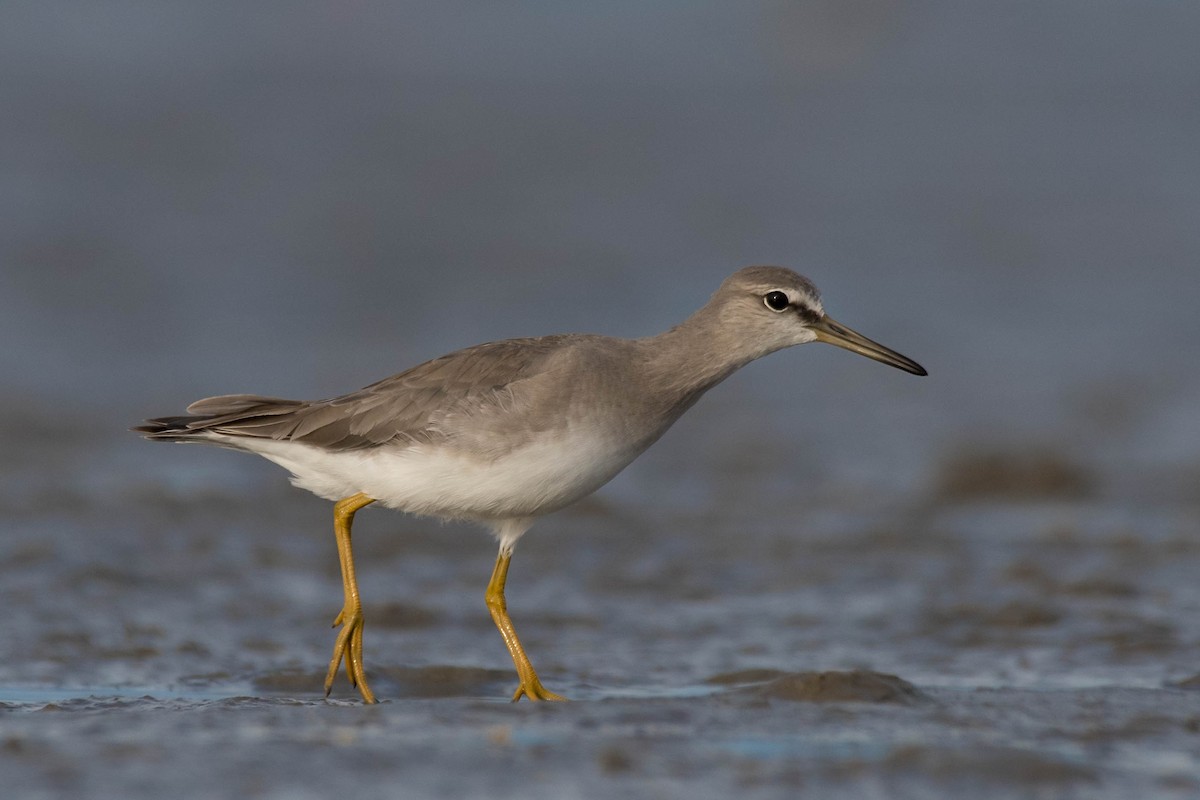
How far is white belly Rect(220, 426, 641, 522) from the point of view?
7547mm

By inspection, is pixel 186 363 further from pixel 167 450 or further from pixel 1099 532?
pixel 1099 532

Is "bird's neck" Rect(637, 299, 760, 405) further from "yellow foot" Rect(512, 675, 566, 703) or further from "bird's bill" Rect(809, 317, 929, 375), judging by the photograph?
"yellow foot" Rect(512, 675, 566, 703)

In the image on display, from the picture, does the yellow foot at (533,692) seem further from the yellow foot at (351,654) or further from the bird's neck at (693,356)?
the bird's neck at (693,356)

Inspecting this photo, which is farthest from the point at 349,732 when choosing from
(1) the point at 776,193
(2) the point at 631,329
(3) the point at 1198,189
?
(3) the point at 1198,189

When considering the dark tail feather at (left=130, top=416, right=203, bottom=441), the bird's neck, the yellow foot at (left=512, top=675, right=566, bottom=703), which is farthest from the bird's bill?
the dark tail feather at (left=130, top=416, right=203, bottom=441)

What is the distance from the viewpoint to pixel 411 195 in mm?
21141

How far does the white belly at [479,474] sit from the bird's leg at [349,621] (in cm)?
13

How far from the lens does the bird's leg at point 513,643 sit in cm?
752

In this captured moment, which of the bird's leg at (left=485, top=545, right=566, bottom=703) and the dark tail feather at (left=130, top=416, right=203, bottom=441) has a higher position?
the dark tail feather at (left=130, top=416, right=203, bottom=441)

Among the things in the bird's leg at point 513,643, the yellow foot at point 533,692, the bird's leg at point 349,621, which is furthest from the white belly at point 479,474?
the yellow foot at point 533,692

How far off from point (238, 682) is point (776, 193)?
15.7m

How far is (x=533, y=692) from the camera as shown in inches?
295

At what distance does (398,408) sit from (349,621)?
109cm

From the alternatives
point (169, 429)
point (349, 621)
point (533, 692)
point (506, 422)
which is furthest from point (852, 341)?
point (169, 429)
